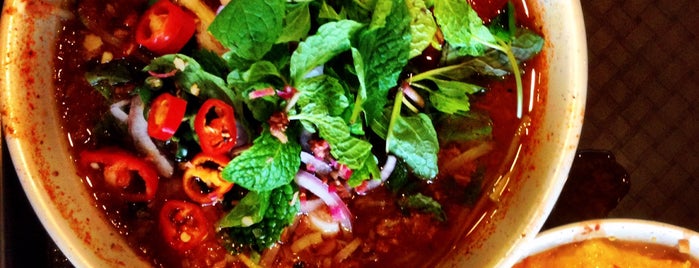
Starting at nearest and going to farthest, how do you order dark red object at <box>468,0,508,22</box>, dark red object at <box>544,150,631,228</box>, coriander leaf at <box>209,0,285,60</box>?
coriander leaf at <box>209,0,285,60</box>
dark red object at <box>468,0,508,22</box>
dark red object at <box>544,150,631,228</box>

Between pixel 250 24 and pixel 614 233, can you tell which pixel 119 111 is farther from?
pixel 614 233

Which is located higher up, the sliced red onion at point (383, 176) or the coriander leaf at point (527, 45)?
the coriander leaf at point (527, 45)

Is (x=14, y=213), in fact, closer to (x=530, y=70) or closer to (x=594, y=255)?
(x=530, y=70)

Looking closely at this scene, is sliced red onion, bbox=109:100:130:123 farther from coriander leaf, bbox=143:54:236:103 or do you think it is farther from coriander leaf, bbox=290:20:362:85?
coriander leaf, bbox=290:20:362:85

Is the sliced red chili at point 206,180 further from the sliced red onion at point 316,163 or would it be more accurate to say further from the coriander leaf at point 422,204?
the coriander leaf at point 422,204

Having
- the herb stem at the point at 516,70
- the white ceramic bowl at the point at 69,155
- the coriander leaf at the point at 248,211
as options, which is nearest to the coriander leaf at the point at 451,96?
the herb stem at the point at 516,70


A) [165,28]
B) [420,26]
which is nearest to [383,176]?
[420,26]

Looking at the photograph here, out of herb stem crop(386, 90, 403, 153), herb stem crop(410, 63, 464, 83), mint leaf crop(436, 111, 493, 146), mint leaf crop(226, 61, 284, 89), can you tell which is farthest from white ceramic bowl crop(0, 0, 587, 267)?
mint leaf crop(226, 61, 284, 89)
